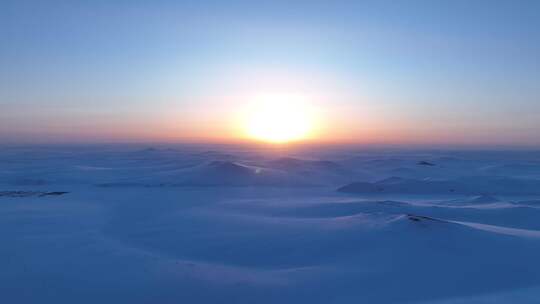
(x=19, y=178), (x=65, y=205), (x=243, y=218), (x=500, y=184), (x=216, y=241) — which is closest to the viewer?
(x=216, y=241)

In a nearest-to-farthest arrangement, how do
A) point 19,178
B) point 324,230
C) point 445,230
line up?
1. point 445,230
2. point 324,230
3. point 19,178

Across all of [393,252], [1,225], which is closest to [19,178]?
[1,225]

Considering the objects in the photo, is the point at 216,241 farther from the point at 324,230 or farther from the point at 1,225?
the point at 1,225

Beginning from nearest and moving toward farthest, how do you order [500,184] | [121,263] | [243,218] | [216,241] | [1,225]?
[121,263] < [216,241] < [1,225] < [243,218] < [500,184]

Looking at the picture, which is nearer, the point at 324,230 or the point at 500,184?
the point at 324,230

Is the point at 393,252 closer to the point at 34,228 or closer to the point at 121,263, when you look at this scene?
the point at 121,263

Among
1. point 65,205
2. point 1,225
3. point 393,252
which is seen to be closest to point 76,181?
point 65,205

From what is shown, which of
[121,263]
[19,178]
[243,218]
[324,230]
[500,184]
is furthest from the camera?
[19,178]

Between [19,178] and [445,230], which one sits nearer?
[445,230]
